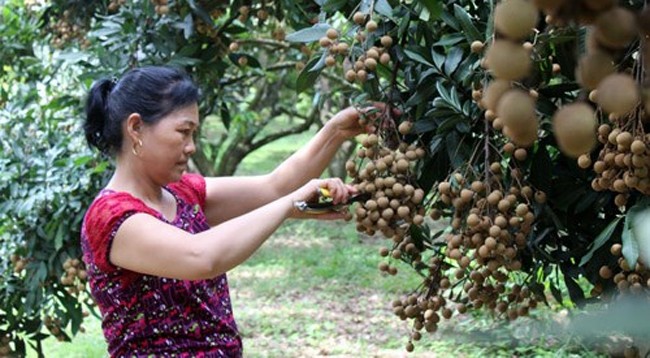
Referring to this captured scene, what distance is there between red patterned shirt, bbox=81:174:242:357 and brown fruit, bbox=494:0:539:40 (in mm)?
1297

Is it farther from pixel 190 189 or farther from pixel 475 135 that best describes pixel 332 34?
pixel 190 189

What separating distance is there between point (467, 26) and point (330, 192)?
1.10 ft

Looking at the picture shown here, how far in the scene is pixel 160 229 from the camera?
5.03 feet

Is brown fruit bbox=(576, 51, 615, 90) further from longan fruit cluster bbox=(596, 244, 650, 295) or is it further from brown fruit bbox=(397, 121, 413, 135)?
brown fruit bbox=(397, 121, 413, 135)

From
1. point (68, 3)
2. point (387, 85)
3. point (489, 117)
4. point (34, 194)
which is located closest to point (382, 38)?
point (387, 85)

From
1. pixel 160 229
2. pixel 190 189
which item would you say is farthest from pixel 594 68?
pixel 190 189

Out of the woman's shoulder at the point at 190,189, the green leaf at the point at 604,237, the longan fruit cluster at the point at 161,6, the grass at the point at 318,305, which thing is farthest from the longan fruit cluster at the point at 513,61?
the grass at the point at 318,305

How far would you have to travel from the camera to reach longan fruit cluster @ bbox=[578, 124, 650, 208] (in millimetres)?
1037

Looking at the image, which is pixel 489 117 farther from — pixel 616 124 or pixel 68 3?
pixel 68 3

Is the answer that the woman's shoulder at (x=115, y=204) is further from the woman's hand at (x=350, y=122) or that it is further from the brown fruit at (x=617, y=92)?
the brown fruit at (x=617, y=92)

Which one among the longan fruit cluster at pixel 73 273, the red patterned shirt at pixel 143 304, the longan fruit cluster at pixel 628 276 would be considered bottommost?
the longan fruit cluster at pixel 73 273

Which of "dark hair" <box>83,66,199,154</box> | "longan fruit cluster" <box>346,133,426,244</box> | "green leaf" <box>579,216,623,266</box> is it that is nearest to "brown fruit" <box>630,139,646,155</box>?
"green leaf" <box>579,216,623,266</box>

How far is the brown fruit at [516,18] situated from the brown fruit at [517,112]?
22mm

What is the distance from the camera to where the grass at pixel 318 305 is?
4.23 metres
